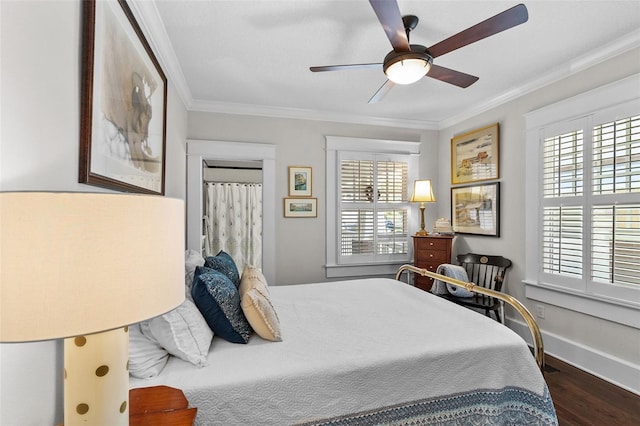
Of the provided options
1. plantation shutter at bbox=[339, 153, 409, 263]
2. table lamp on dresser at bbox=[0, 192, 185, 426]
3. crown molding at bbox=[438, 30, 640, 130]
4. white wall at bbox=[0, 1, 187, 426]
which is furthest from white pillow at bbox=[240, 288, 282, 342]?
crown molding at bbox=[438, 30, 640, 130]

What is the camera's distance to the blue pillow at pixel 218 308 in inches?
60.1

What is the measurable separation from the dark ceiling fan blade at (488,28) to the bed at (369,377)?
156 cm

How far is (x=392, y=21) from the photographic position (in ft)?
5.12

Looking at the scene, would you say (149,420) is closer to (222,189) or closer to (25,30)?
(25,30)

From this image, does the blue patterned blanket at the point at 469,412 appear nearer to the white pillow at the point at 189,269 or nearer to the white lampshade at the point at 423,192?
the white pillow at the point at 189,269

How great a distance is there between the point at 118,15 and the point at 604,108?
10.7 feet

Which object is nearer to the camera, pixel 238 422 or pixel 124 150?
pixel 238 422

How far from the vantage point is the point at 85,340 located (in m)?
0.74

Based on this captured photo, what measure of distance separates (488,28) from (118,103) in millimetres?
1857

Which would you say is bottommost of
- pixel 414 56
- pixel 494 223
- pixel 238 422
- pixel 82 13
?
pixel 238 422

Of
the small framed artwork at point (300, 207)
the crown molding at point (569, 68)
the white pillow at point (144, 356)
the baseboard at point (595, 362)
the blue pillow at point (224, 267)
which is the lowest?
the baseboard at point (595, 362)

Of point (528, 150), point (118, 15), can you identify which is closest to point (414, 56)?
point (118, 15)

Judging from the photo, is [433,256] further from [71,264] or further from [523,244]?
[71,264]

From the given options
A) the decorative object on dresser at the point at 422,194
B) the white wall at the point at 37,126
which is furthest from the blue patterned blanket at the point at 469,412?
the decorative object on dresser at the point at 422,194
